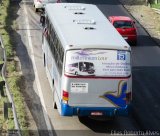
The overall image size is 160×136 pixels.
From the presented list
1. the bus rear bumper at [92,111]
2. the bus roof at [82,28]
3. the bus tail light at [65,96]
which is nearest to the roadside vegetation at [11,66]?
the bus rear bumper at [92,111]

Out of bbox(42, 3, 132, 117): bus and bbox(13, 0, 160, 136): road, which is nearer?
bbox(42, 3, 132, 117): bus

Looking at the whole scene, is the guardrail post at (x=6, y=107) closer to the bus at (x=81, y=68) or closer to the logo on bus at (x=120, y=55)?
the bus at (x=81, y=68)

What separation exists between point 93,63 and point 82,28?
2410 mm

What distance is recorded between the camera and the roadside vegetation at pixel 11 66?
18266 millimetres

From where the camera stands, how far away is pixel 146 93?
73.0 ft

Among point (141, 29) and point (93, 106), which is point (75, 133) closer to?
point (93, 106)

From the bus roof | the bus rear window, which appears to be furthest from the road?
the bus roof

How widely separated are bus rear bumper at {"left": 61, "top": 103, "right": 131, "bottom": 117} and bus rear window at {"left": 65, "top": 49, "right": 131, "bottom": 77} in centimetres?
117

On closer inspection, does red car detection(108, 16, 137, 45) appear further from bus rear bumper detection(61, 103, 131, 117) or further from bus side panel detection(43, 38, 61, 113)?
bus rear bumper detection(61, 103, 131, 117)

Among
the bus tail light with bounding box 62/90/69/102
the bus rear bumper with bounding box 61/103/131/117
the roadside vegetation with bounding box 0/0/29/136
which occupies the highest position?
the bus tail light with bounding box 62/90/69/102

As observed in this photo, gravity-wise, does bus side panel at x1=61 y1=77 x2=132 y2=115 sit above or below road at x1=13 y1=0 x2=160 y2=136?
above

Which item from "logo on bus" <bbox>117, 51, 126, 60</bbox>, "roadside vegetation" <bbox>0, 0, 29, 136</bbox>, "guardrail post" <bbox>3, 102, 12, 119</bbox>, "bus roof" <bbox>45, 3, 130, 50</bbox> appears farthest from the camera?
"roadside vegetation" <bbox>0, 0, 29, 136</bbox>

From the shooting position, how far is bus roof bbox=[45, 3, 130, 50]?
17.6 metres

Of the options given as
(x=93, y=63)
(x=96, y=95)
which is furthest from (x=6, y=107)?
(x=93, y=63)
